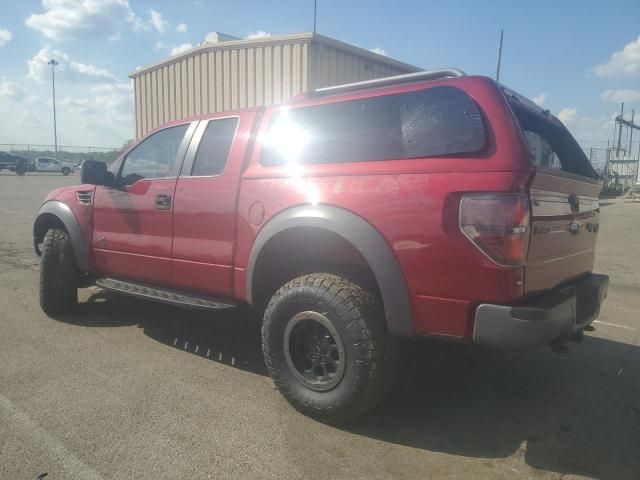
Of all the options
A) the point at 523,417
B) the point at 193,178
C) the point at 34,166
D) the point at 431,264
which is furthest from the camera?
the point at 34,166

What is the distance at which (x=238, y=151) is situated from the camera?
3.38 meters

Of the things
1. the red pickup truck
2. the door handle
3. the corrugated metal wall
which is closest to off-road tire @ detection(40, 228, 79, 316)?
the red pickup truck

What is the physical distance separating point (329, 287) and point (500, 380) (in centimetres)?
161

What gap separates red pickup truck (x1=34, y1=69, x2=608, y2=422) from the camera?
227cm

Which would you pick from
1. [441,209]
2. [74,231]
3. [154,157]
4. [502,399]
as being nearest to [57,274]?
[74,231]

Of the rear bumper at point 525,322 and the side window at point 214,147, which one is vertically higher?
the side window at point 214,147

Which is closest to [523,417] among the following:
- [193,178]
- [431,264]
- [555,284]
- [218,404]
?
[555,284]

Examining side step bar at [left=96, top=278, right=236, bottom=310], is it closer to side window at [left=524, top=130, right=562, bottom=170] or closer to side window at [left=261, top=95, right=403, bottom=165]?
side window at [left=261, top=95, right=403, bottom=165]

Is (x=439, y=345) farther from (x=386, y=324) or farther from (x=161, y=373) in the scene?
(x=161, y=373)

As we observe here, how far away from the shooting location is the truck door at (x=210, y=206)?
3311mm

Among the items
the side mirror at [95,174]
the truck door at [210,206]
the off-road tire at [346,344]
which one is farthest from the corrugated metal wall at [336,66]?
the off-road tire at [346,344]

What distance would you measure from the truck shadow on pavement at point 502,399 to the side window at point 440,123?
1.35m

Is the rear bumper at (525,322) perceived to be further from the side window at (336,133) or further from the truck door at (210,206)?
the truck door at (210,206)

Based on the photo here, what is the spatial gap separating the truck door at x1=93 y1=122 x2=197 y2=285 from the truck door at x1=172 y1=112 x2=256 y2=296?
0.12 m
